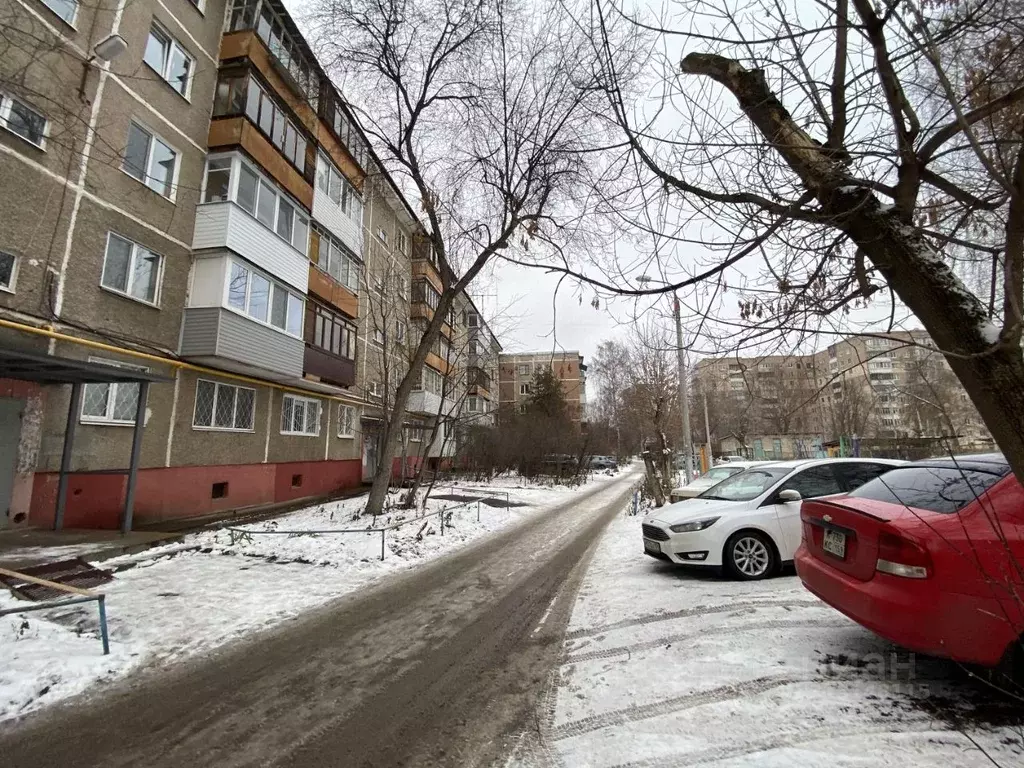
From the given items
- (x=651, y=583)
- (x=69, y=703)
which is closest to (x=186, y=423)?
(x=69, y=703)

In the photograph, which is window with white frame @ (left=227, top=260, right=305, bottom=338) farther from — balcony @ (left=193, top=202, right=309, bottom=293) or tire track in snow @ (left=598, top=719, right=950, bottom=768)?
tire track in snow @ (left=598, top=719, right=950, bottom=768)

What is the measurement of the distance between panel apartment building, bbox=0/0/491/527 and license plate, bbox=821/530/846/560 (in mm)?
7020

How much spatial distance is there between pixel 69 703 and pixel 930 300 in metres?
5.75

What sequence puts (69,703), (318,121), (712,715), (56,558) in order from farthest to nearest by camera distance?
(318,121) → (56,558) → (69,703) → (712,715)

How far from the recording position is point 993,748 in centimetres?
257

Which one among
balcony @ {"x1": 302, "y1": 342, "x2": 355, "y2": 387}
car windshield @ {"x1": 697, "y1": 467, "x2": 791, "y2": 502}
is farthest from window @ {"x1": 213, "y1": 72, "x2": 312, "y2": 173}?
car windshield @ {"x1": 697, "y1": 467, "x2": 791, "y2": 502}

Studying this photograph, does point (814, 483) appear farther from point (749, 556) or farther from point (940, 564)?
point (940, 564)

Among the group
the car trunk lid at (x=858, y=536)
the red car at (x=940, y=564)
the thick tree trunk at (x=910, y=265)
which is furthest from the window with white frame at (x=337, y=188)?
the red car at (x=940, y=564)

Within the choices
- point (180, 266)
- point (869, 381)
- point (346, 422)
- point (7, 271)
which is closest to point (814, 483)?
point (869, 381)

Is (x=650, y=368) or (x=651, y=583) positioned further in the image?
(x=650, y=368)

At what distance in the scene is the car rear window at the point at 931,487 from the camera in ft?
11.0

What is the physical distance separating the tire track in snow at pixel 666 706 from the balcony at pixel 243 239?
44.7ft

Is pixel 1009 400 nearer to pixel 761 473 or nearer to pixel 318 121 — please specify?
pixel 761 473

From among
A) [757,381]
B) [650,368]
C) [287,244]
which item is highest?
[287,244]
